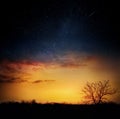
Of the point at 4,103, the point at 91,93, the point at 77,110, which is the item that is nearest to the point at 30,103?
the point at 4,103

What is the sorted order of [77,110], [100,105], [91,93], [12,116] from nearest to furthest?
[12,116] → [77,110] → [100,105] → [91,93]

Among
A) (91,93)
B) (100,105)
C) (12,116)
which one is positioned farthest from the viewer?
(91,93)

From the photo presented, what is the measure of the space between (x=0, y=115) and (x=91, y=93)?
28194mm

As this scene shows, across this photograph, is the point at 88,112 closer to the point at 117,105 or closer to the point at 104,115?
the point at 104,115

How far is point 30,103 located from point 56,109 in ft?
9.80

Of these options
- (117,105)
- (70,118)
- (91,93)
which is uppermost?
(91,93)

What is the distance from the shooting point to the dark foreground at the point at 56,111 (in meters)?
32.0

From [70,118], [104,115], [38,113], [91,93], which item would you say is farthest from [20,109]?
[91,93]

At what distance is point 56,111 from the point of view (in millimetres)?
33406

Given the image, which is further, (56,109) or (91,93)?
(91,93)

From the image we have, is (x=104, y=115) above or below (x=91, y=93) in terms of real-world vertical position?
below

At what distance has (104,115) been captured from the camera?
3300 centimetres

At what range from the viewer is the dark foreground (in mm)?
32000

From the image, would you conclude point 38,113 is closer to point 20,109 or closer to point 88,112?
point 20,109
